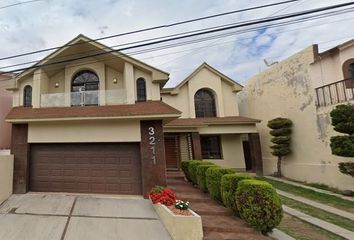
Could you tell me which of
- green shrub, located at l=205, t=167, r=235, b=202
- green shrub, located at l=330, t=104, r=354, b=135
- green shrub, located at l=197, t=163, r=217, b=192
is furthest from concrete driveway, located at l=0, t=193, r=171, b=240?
green shrub, located at l=330, t=104, r=354, b=135

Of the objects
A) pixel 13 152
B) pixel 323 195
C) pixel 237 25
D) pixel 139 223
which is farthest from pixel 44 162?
pixel 323 195

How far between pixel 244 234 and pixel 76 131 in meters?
7.90

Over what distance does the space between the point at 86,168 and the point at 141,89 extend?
15.0 feet

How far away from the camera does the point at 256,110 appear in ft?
60.8

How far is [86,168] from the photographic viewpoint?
9602mm

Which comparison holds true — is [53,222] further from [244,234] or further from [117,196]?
[244,234]

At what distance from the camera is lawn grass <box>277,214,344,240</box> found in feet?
20.4

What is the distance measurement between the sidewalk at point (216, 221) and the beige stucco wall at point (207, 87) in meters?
8.09

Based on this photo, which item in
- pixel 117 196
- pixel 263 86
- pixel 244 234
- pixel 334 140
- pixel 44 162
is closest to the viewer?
pixel 244 234

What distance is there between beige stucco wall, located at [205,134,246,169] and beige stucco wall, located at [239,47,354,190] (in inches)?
87.1

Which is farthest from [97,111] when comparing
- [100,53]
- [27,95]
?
[27,95]

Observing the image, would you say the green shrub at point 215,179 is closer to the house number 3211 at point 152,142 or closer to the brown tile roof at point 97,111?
the house number 3211 at point 152,142

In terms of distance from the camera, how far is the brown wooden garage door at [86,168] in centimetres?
941

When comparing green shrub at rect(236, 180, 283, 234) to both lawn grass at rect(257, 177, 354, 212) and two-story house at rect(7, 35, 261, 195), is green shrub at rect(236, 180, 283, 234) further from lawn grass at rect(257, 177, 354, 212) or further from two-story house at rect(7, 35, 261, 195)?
lawn grass at rect(257, 177, 354, 212)
